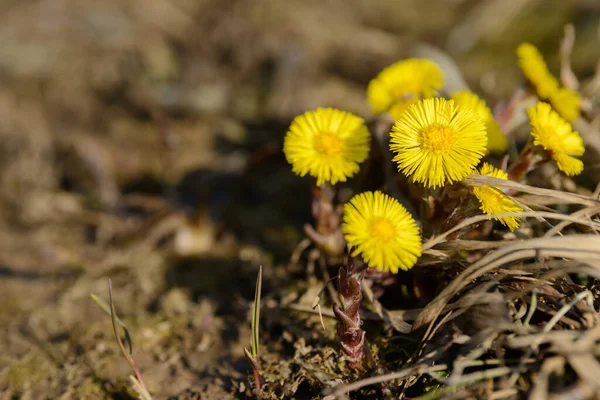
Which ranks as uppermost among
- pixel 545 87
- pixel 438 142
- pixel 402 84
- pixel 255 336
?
pixel 545 87

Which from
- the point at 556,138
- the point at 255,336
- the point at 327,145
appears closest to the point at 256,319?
the point at 255,336

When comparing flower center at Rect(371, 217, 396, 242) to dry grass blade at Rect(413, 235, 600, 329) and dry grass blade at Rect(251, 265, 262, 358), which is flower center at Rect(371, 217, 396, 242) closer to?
dry grass blade at Rect(413, 235, 600, 329)

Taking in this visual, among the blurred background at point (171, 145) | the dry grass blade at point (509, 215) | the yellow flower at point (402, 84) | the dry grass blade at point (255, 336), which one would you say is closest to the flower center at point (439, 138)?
the dry grass blade at point (509, 215)

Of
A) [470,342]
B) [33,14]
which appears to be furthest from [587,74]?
[33,14]

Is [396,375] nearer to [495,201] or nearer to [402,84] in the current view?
[495,201]

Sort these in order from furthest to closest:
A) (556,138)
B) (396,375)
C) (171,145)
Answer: (171,145), (556,138), (396,375)

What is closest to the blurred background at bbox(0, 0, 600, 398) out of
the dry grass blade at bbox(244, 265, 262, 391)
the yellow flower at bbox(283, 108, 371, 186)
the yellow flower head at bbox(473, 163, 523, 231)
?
the dry grass blade at bbox(244, 265, 262, 391)

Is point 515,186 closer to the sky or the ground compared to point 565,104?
closer to the ground
